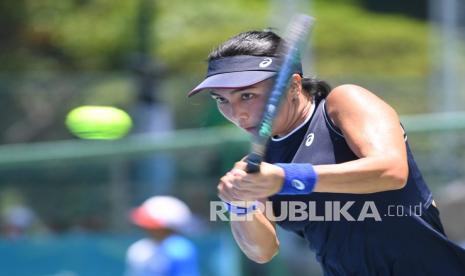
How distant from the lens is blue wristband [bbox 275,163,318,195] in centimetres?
299

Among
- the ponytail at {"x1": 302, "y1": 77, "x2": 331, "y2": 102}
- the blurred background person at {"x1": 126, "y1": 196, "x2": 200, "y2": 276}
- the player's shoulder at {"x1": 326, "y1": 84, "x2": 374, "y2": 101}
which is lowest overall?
the blurred background person at {"x1": 126, "y1": 196, "x2": 200, "y2": 276}

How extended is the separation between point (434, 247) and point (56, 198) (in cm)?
553

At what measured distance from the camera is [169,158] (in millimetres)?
8859

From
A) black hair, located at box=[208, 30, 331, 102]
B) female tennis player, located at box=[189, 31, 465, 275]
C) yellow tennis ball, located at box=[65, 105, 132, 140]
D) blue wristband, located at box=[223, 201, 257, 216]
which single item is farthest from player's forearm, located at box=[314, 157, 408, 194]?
yellow tennis ball, located at box=[65, 105, 132, 140]

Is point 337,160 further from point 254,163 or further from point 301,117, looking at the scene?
point 254,163

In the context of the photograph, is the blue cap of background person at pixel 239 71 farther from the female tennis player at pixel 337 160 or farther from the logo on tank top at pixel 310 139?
the logo on tank top at pixel 310 139

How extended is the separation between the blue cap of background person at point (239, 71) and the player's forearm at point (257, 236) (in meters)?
0.61

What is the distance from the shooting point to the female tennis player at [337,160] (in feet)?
10.8

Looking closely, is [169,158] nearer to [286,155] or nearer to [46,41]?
[286,155]

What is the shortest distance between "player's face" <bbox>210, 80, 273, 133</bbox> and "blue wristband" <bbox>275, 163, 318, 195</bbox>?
0.99 feet

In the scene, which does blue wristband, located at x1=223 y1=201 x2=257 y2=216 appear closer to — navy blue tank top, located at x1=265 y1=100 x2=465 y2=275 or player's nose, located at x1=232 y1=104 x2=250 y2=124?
navy blue tank top, located at x1=265 y1=100 x2=465 y2=275

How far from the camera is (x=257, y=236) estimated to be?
3.82m

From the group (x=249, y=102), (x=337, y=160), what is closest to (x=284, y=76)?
(x=249, y=102)

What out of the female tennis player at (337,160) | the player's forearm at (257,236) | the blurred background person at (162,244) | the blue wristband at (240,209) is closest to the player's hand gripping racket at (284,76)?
the female tennis player at (337,160)
